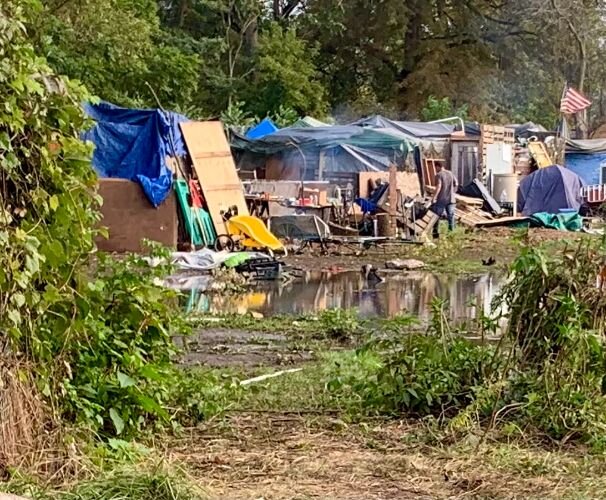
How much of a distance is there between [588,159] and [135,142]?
19363 millimetres

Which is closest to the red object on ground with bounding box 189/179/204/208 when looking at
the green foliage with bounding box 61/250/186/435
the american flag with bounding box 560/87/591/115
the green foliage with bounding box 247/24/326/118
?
the green foliage with bounding box 61/250/186/435

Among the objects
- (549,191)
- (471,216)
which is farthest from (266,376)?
(549,191)

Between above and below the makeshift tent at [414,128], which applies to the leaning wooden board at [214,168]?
below

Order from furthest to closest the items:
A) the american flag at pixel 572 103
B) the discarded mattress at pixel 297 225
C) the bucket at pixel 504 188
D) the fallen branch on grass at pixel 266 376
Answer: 1. the american flag at pixel 572 103
2. the bucket at pixel 504 188
3. the discarded mattress at pixel 297 225
4. the fallen branch on grass at pixel 266 376

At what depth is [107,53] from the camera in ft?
68.1

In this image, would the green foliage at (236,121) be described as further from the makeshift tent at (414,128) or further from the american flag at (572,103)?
the american flag at (572,103)

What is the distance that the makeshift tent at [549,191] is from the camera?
89.9 ft

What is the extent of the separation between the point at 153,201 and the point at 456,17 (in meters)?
27.3

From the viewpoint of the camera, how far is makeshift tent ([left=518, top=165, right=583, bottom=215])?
89.9 feet

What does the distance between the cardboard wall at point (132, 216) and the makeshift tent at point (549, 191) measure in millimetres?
13581

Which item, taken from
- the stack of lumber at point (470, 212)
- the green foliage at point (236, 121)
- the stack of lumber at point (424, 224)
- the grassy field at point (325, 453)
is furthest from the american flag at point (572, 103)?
the grassy field at point (325, 453)

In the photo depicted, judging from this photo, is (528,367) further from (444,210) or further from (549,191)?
(549,191)

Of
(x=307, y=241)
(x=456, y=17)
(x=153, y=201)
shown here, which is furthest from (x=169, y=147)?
(x=456, y=17)

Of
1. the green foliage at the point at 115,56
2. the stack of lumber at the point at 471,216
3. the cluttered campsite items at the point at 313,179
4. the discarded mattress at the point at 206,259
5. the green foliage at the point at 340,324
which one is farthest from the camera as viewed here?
the stack of lumber at the point at 471,216
